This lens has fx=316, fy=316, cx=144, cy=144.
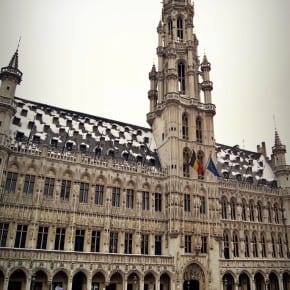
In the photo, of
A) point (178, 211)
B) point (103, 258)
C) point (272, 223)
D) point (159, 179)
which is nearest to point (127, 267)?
point (103, 258)

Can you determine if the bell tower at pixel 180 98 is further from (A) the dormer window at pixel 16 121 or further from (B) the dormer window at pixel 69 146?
(A) the dormer window at pixel 16 121

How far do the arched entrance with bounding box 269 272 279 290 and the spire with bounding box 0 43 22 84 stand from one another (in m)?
57.5

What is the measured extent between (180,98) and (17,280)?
40250 mm

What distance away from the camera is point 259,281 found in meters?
59.5

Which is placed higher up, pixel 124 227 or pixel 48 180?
pixel 48 180

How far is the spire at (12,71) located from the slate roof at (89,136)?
6422mm

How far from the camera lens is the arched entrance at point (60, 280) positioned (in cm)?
4216

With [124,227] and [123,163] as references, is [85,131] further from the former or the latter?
[124,227]

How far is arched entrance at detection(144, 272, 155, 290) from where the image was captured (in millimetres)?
47938

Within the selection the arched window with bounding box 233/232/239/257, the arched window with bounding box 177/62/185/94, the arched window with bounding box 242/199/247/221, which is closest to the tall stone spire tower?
the arched window with bounding box 177/62/185/94

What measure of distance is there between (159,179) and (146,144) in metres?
9.50

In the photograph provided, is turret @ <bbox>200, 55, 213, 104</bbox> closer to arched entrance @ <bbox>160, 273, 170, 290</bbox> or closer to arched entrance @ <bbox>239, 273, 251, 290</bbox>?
arched entrance @ <bbox>239, 273, 251, 290</bbox>

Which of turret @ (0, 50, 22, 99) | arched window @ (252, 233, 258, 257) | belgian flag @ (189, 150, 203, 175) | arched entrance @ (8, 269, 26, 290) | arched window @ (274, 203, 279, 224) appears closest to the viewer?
arched entrance @ (8, 269, 26, 290)

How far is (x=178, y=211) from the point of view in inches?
2041
